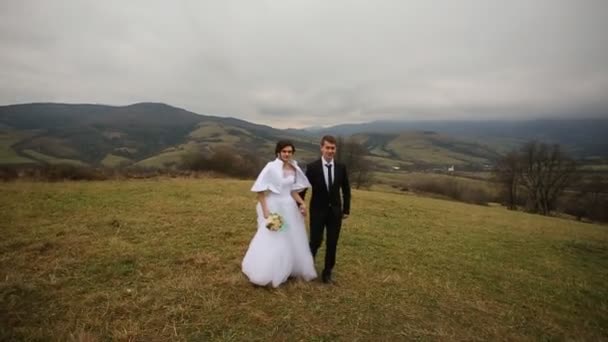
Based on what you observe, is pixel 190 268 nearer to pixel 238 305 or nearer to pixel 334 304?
pixel 238 305

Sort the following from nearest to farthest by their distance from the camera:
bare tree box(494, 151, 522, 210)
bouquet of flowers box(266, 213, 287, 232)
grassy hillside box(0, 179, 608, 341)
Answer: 1. grassy hillside box(0, 179, 608, 341)
2. bouquet of flowers box(266, 213, 287, 232)
3. bare tree box(494, 151, 522, 210)

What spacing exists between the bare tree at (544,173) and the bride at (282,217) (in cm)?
4775

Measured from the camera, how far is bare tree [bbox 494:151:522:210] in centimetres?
4452

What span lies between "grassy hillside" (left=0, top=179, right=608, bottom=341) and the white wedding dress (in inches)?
12.6

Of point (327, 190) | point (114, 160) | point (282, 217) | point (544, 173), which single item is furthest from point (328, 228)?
point (114, 160)

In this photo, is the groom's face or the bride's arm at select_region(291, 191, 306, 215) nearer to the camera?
the groom's face

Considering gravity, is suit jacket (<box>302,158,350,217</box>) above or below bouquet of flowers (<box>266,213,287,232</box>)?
above

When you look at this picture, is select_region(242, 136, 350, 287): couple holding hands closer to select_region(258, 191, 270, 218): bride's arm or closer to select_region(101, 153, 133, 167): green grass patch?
select_region(258, 191, 270, 218): bride's arm

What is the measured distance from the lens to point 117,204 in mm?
14133

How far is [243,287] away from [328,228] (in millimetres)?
2129

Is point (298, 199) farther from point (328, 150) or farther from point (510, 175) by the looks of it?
point (510, 175)

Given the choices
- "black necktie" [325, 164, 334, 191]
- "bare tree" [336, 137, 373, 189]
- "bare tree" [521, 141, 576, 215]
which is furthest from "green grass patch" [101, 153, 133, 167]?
"black necktie" [325, 164, 334, 191]

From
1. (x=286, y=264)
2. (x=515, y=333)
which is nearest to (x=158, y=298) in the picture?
(x=286, y=264)

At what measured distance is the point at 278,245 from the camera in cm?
627
